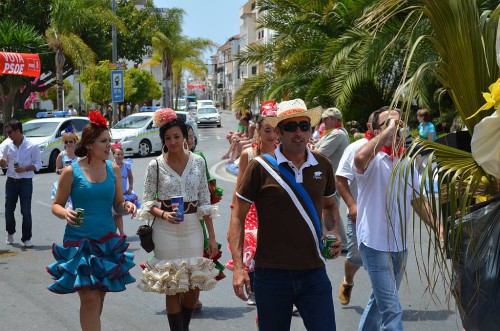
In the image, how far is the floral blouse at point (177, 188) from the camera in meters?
6.30

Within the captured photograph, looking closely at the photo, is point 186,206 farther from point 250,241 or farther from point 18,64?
point 18,64

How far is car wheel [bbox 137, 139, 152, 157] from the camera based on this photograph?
98.9 feet

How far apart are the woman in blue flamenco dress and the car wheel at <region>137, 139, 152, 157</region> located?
78.7 ft

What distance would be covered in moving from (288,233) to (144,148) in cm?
2600

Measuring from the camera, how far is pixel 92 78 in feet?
134

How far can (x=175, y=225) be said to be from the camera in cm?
629

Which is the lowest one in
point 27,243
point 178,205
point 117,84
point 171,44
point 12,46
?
point 27,243

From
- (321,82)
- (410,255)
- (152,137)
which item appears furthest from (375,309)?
(152,137)

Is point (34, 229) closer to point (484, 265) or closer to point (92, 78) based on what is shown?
point (484, 265)

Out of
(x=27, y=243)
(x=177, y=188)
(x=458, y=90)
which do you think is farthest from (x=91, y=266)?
(x=27, y=243)

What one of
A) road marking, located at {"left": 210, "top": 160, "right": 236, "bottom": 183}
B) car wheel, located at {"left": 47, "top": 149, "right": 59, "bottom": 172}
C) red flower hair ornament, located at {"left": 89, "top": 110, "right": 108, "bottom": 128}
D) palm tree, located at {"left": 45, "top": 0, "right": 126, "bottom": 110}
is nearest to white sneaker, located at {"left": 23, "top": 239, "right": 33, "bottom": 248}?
red flower hair ornament, located at {"left": 89, "top": 110, "right": 108, "bottom": 128}

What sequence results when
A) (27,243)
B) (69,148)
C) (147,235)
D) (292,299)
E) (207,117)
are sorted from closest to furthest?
(292,299)
(147,235)
(69,148)
(27,243)
(207,117)

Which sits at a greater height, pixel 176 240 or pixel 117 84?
pixel 117 84

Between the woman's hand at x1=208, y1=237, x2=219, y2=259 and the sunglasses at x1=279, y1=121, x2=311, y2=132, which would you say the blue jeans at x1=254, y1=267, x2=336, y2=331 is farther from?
the woman's hand at x1=208, y1=237, x2=219, y2=259
